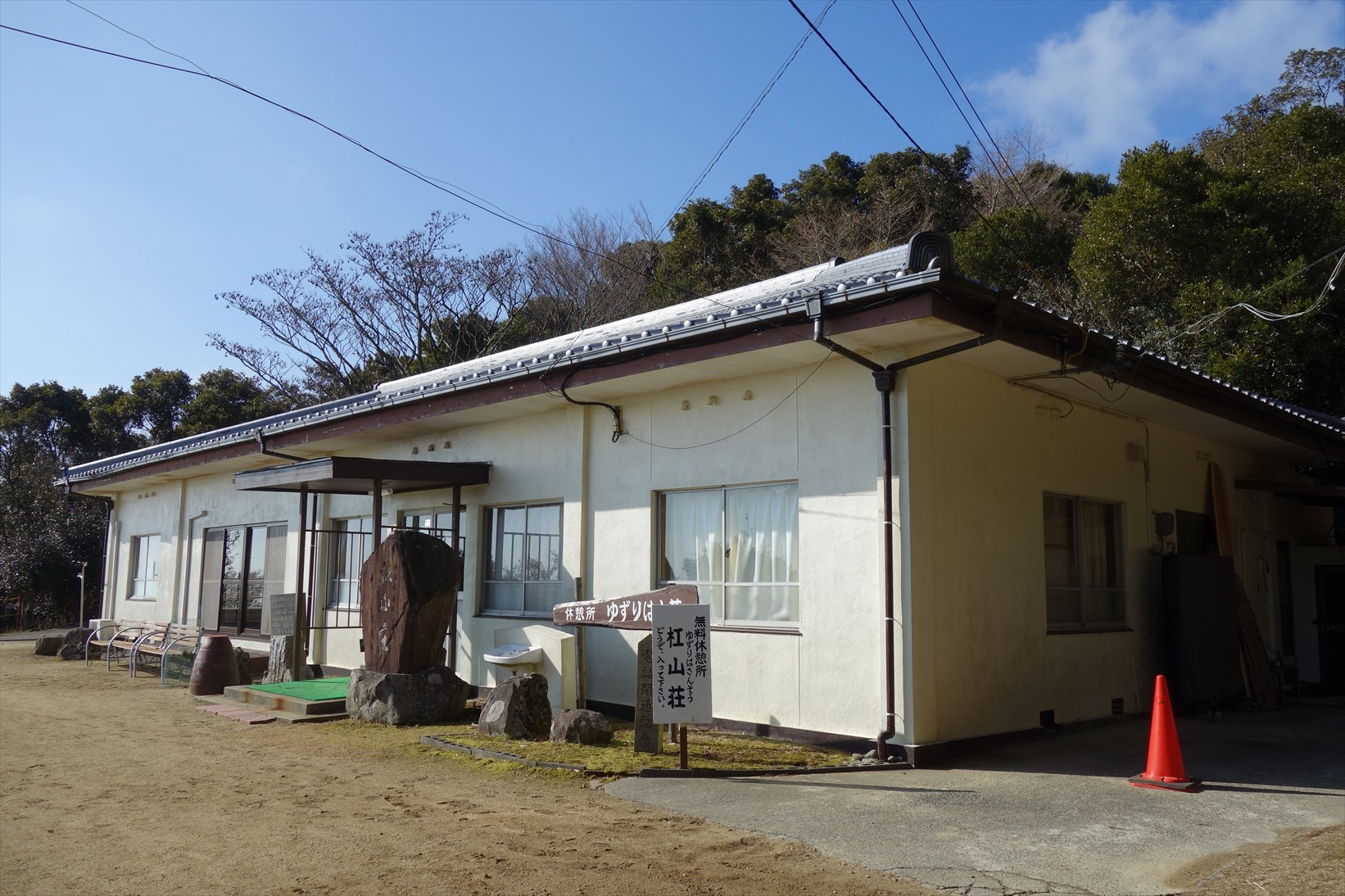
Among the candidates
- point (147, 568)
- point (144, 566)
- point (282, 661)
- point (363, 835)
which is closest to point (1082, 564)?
point (363, 835)

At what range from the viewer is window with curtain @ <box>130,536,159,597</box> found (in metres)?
20.7

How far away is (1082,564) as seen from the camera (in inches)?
412

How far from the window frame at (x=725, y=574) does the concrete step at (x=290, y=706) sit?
3858 millimetres

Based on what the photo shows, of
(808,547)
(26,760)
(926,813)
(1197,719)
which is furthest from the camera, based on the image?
(1197,719)

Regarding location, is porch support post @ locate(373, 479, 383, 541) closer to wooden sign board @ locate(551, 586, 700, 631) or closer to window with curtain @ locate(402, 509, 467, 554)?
window with curtain @ locate(402, 509, 467, 554)

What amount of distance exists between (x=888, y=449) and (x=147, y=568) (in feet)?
61.2

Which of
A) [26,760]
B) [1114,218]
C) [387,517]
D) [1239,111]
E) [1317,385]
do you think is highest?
[1239,111]

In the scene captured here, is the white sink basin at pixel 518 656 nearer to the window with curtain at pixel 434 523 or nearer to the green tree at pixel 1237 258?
the window with curtain at pixel 434 523

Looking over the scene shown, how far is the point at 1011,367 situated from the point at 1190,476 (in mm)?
5251

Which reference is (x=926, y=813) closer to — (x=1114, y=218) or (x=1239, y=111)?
(x=1114, y=218)

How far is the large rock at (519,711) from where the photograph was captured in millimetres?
8852

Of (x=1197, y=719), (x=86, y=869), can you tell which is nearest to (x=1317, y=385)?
(x=1197, y=719)

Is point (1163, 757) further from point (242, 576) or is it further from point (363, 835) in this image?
point (242, 576)

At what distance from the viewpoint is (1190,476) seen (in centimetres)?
1280
